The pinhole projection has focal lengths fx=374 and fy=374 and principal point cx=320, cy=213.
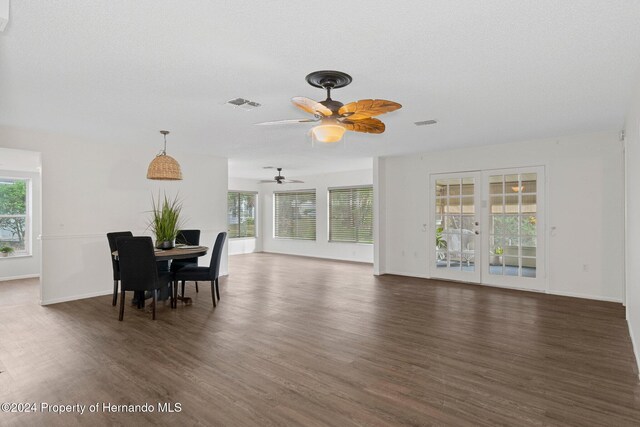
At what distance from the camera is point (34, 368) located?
299cm

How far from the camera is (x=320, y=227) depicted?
10.7 metres

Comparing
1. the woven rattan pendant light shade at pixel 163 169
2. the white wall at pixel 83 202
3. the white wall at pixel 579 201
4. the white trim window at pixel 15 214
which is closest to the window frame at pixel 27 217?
the white trim window at pixel 15 214

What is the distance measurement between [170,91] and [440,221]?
17.0 feet

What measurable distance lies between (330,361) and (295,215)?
27.6 ft

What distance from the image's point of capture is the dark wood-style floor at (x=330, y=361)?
2352 millimetres

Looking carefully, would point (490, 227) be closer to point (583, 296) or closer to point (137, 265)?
point (583, 296)

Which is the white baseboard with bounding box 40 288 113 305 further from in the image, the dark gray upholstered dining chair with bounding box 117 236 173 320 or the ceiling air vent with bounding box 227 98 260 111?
the ceiling air vent with bounding box 227 98 260 111

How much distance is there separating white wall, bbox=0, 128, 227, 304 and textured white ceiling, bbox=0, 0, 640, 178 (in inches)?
24.9

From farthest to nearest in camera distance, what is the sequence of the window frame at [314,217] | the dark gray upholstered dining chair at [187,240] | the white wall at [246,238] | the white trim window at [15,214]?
1. the white wall at [246,238]
2. the window frame at [314,217]
3. the white trim window at [15,214]
4. the dark gray upholstered dining chair at [187,240]

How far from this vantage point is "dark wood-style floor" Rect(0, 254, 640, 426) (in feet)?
7.72

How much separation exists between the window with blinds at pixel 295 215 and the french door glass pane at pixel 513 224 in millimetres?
5580

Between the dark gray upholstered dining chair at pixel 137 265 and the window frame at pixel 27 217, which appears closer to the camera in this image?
the dark gray upholstered dining chair at pixel 137 265

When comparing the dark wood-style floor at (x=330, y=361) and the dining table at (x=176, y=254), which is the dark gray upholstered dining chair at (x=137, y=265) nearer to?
the dining table at (x=176, y=254)

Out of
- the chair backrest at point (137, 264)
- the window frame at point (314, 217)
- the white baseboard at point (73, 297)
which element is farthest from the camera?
the window frame at point (314, 217)
